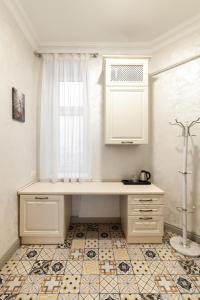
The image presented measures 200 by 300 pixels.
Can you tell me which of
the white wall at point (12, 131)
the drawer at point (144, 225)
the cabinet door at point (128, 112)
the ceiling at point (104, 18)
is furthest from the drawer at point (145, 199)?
the ceiling at point (104, 18)

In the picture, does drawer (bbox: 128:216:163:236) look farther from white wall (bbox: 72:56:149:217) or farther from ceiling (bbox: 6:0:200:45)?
ceiling (bbox: 6:0:200:45)

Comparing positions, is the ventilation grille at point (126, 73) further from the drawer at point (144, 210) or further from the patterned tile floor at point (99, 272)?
the patterned tile floor at point (99, 272)

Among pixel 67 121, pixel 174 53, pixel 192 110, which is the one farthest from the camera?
pixel 67 121

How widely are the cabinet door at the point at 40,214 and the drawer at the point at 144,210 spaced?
860mm

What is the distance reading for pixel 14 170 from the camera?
6.61 ft

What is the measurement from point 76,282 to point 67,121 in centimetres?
198

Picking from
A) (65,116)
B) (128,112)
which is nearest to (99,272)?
(128,112)

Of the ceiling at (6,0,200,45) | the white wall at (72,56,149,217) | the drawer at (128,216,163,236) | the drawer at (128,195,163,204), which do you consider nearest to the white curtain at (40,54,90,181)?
the white wall at (72,56,149,217)

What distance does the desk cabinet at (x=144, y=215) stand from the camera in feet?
7.04

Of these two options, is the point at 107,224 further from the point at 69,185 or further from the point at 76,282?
the point at 76,282

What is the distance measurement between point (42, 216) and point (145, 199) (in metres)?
1.30

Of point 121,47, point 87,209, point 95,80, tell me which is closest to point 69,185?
point 87,209

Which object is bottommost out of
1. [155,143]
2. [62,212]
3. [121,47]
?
[62,212]

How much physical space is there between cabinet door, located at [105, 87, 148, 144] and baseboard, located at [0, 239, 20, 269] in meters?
1.81
